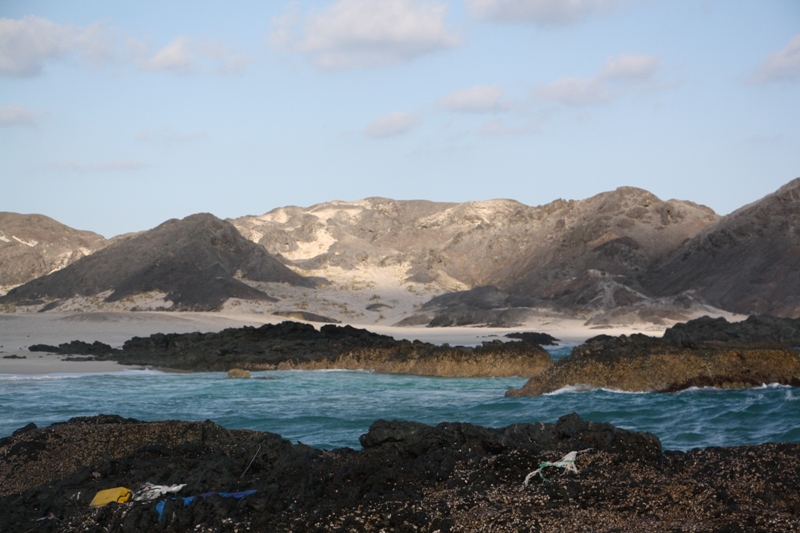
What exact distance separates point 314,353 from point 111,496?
2562cm

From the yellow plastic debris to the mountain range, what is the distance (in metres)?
50.9

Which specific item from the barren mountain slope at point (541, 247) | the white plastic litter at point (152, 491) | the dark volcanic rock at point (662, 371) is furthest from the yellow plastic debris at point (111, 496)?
the barren mountain slope at point (541, 247)

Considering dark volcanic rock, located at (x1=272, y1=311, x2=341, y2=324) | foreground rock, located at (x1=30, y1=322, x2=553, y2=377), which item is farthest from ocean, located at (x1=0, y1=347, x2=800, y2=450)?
dark volcanic rock, located at (x1=272, y1=311, x2=341, y2=324)

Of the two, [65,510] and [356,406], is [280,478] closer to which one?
[65,510]

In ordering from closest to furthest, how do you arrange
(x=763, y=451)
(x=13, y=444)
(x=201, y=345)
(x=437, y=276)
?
1. (x=763, y=451)
2. (x=13, y=444)
3. (x=201, y=345)
4. (x=437, y=276)

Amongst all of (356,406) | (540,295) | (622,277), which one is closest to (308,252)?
(540,295)

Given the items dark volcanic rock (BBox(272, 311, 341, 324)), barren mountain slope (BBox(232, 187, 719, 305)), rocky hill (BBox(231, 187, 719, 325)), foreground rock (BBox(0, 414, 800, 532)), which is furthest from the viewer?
barren mountain slope (BBox(232, 187, 719, 305))

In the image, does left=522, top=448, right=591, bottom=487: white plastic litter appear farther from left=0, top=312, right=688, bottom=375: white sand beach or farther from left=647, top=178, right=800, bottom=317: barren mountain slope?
left=647, top=178, right=800, bottom=317: barren mountain slope

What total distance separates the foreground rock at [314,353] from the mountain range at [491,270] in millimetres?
20157

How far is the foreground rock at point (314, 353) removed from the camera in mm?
28734

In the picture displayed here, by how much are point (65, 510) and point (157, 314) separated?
4478 centimetres

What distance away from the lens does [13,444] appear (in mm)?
11242

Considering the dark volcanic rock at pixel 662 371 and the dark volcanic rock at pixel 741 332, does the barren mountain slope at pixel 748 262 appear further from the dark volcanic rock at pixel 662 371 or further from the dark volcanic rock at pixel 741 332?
the dark volcanic rock at pixel 662 371

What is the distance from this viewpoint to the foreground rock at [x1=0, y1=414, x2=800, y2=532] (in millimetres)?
7316
